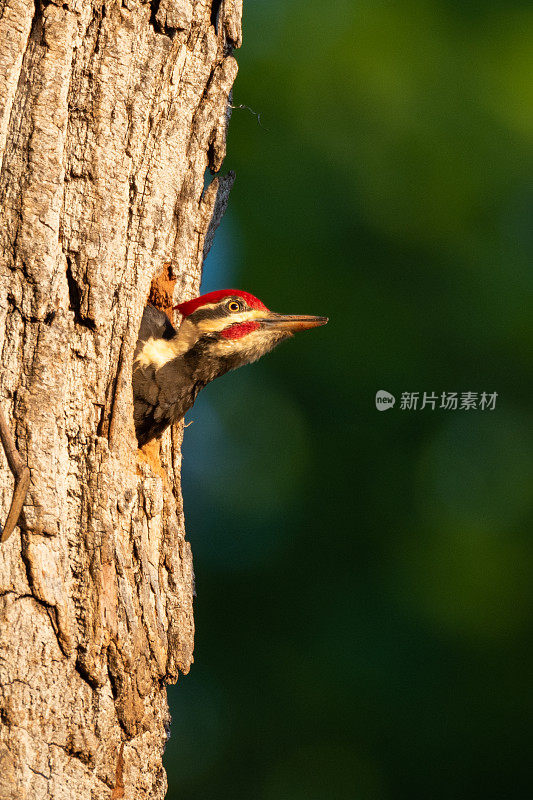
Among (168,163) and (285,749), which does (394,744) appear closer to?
(285,749)

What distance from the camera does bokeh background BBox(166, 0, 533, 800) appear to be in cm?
618

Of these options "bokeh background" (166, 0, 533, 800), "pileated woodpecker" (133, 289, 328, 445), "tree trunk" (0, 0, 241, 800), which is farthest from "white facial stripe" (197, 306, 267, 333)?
"bokeh background" (166, 0, 533, 800)

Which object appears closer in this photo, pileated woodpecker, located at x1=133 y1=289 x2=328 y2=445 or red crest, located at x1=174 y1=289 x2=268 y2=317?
pileated woodpecker, located at x1=133 y1=289 x2=328 y2=445

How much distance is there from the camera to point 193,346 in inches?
117

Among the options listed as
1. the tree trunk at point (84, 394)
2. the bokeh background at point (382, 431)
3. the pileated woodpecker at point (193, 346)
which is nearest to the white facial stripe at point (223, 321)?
the pileated woodpecker at point (193, 346)

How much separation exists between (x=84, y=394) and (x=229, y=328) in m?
0.89

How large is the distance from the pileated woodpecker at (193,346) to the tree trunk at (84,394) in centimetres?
23

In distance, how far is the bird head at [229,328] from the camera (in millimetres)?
2951

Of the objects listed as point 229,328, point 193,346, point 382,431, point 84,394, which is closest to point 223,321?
point 229,328

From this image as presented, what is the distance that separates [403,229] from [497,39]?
1.67 m

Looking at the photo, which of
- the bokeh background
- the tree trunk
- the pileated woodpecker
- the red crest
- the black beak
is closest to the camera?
the tree trunk

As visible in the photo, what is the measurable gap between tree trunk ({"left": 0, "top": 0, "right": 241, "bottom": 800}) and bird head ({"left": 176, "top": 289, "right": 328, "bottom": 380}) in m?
0.42

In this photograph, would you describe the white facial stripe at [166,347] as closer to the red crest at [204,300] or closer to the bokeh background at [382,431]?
the red crest at [204,300]

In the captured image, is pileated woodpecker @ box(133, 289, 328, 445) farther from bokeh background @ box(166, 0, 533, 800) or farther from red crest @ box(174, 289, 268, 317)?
bokeh background @ box(166, 0, 533, 800)
